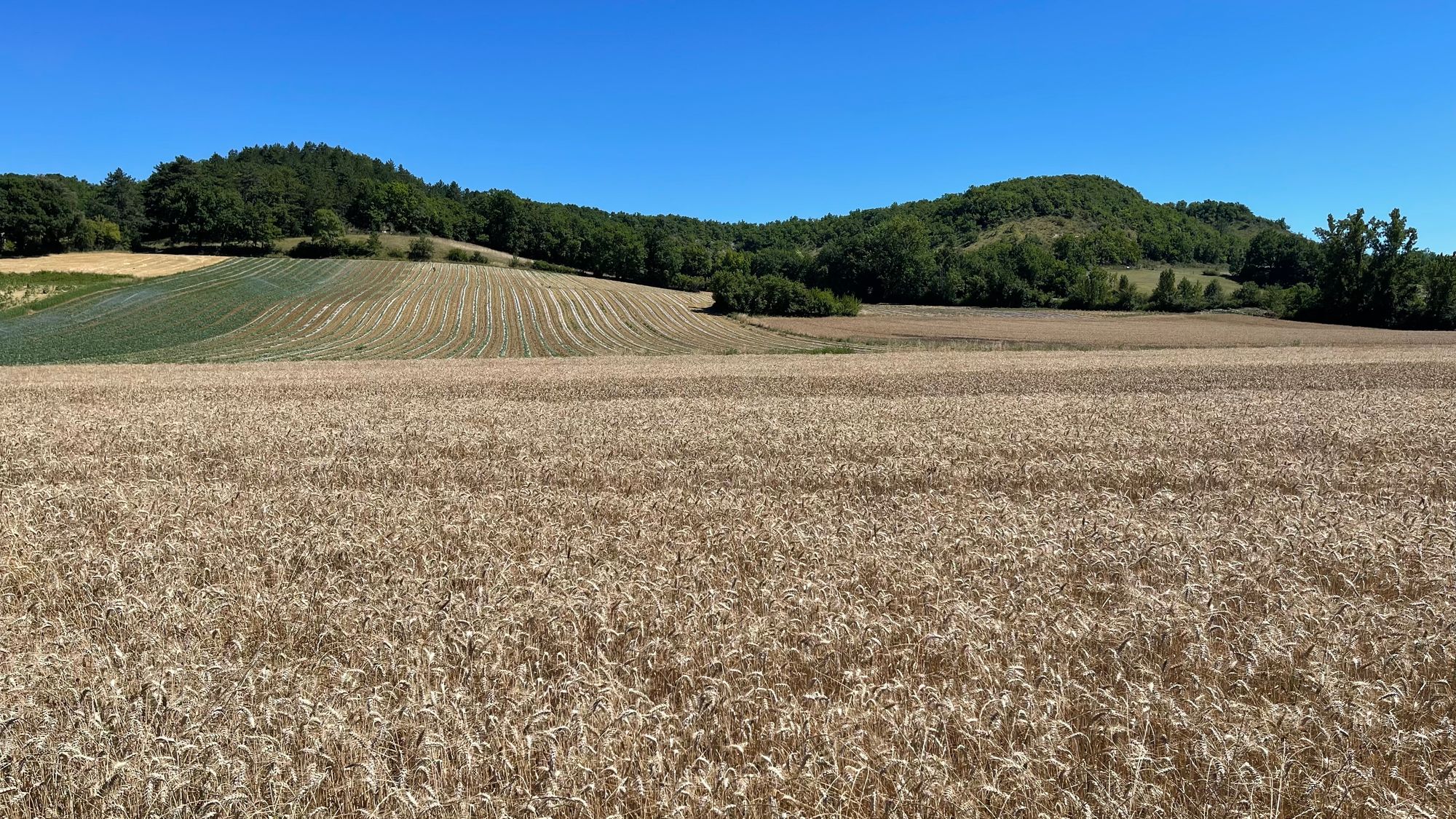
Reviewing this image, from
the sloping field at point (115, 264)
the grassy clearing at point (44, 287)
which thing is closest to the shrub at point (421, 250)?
the sloping field at point (115, 264)

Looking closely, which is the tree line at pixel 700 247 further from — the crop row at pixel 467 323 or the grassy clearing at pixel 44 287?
the grassy clearing at pixel 44 287

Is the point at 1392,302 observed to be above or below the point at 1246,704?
above

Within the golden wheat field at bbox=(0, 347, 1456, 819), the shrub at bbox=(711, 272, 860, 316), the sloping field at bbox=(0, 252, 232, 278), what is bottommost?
the golden wheat field at bbox=(0, 347, 1456, 819)

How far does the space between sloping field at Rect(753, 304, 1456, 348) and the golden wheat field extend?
48403 millimetres

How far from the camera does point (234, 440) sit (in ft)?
41.9

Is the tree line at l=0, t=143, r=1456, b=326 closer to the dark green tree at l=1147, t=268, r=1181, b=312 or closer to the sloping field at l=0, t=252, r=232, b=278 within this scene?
the dark green tree at l=1147, t=268, r=1181, b=312

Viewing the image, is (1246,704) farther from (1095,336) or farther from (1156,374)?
(1095,336)

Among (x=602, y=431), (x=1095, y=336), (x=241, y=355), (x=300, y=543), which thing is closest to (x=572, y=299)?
(x=241, y=355)

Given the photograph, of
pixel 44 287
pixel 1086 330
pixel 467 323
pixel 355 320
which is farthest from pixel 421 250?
pixel 1086 330

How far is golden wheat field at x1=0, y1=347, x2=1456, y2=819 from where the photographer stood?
11.0ft

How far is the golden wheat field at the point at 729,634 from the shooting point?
337 cm

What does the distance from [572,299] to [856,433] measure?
71907 millimetres

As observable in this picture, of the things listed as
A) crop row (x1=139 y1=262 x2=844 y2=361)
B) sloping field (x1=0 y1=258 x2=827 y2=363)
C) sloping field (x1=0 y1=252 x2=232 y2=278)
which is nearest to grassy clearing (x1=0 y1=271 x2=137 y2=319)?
sloping field (x1=0 y1=258 x2=827 y2=363)

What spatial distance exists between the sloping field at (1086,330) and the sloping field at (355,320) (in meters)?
9.44
